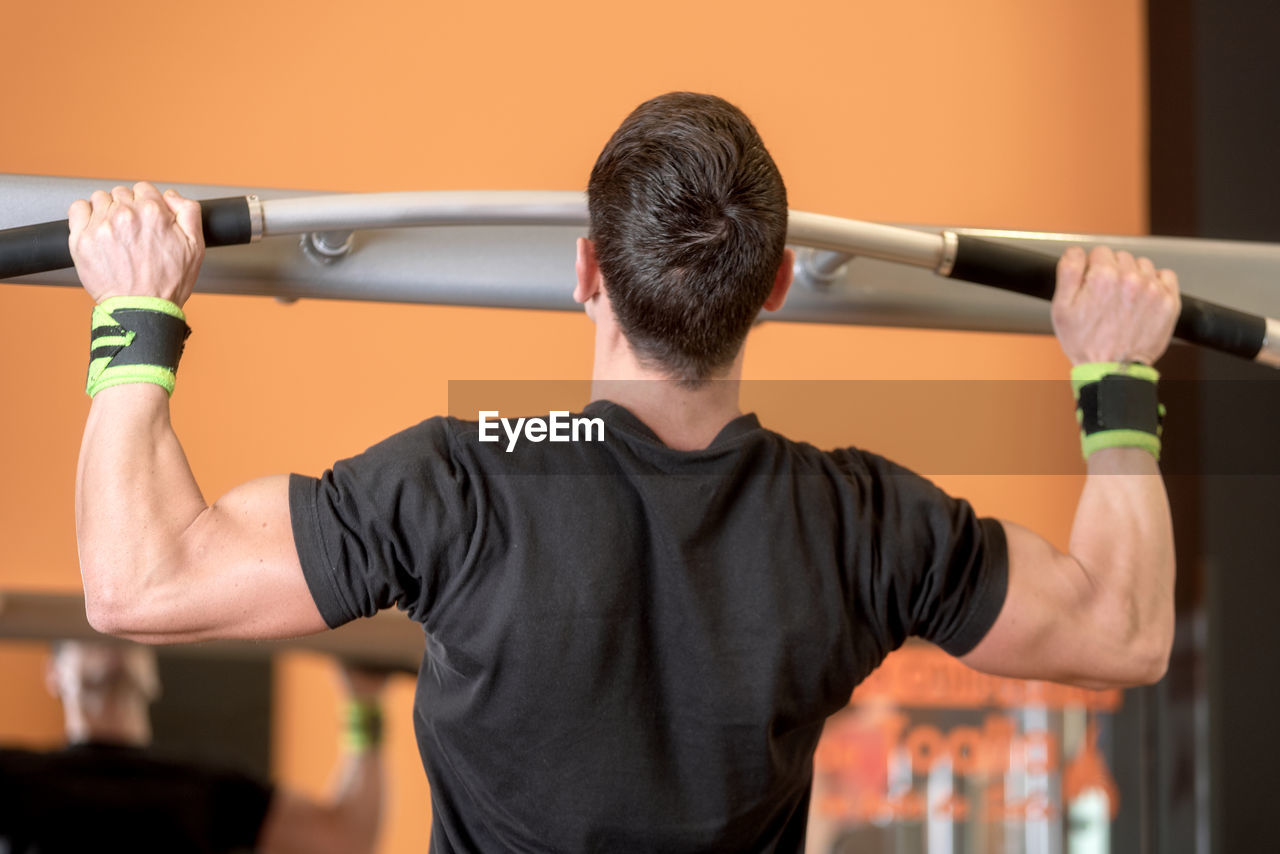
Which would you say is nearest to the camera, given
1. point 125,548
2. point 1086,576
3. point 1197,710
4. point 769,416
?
point 125,548

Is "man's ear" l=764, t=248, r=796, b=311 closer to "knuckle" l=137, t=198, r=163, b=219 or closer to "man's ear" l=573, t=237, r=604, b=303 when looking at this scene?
"man's ear" l=573, t=237, r=604, b=303

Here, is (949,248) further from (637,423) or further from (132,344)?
(132,344)

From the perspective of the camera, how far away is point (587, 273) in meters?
0.77

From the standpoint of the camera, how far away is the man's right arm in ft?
2.64

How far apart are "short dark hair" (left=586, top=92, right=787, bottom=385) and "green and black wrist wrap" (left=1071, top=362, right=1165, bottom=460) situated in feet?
0.94

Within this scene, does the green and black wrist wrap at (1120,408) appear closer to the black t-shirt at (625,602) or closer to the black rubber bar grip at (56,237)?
the black t-shirt at (625,602)

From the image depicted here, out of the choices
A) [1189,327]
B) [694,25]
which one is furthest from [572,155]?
[1189,327]

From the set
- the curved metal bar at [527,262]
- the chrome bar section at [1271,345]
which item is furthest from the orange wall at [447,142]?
the chrome bar section at [1271,345]

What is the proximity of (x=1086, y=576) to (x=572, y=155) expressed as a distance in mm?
1683

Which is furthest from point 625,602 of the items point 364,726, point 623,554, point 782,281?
point 364,726

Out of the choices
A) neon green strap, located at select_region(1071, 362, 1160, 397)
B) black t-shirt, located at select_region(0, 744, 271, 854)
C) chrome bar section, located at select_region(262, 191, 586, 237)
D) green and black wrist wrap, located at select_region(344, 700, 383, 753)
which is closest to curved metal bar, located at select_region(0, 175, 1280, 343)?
chrome bar section, located at select_region(262, 191, 586, 237)

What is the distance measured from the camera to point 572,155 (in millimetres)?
2352

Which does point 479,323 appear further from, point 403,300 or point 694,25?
point 403,300

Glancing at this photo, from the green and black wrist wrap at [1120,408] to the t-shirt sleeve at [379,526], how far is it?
46 cm
